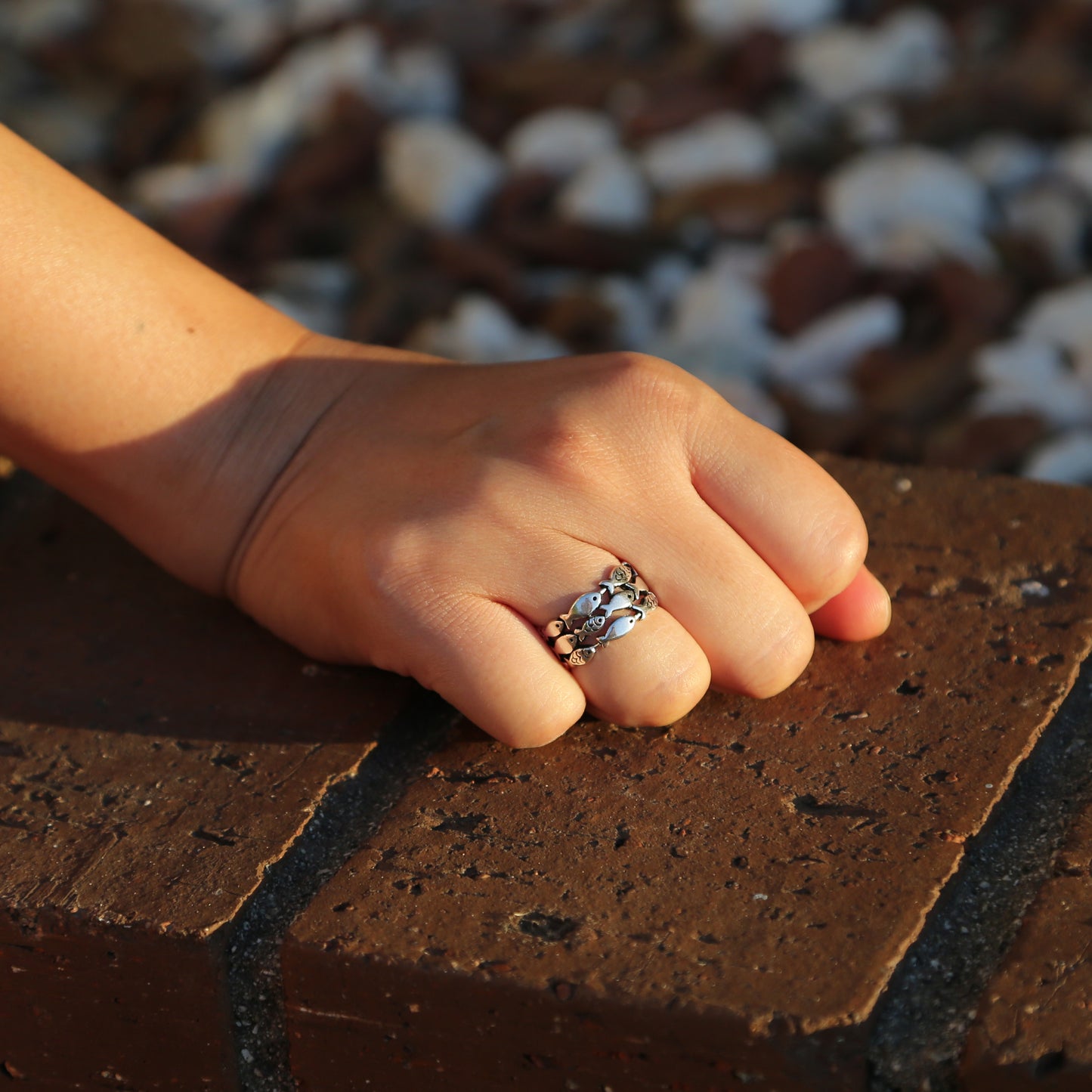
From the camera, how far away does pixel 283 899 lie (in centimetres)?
65

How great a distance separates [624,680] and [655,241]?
0.86 m

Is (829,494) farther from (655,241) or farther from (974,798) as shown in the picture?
A: (655,241)

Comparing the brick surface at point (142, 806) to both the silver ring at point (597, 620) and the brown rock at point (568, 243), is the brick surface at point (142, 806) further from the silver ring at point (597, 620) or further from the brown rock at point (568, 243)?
the brown rock at point (568, 243)

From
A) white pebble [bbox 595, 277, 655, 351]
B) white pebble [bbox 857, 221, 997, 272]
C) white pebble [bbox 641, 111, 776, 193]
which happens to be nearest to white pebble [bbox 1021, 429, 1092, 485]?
white pebble [bbox 857, 221, 997, 272]

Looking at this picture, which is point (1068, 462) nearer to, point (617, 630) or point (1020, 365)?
point (1020, 365)

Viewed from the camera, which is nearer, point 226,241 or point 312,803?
point 312,803

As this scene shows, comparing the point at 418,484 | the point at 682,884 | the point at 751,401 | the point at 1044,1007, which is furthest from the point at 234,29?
the point at 1044,1007

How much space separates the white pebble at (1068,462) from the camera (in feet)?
3.81

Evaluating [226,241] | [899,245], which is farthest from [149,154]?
[899,245]

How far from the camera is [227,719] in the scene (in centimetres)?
75

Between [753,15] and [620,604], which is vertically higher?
[620,604]

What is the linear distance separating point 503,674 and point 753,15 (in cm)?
117

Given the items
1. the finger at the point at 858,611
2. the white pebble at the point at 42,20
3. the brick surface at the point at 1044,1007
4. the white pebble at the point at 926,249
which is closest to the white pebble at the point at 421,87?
the white pebble at the point at 42,20

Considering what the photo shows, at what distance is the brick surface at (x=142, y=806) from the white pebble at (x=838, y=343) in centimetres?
65
